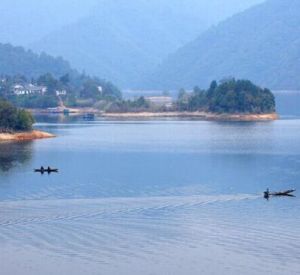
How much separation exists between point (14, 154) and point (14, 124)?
10841 millimetres

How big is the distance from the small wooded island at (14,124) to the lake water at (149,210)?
9.22 feet

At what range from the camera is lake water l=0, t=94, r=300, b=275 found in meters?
24.6

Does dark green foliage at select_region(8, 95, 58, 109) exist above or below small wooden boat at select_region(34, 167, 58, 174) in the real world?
above

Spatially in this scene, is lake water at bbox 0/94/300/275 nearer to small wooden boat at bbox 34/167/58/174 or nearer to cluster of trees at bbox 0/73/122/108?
small wooden boat at bbox 34/167/58/174

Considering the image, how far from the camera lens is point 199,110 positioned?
9781cm

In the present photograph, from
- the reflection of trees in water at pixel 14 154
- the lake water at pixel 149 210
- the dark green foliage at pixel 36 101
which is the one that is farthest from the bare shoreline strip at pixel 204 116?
the reflection of trees in water at pixel 14 154

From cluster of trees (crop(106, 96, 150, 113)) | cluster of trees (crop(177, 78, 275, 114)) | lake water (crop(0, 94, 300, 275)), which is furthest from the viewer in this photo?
cluster of trees (crop(106, 96, 150, 113))

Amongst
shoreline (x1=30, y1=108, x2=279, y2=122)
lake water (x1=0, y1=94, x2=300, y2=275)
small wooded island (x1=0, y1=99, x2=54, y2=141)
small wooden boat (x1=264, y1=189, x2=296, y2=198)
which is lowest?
shoreline (x1=30, y1=108, x2=279, y2=122)

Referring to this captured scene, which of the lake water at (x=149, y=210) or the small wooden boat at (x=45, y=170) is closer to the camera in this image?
the lake water at (x=149, y=210)

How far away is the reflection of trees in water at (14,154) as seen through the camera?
4652cm

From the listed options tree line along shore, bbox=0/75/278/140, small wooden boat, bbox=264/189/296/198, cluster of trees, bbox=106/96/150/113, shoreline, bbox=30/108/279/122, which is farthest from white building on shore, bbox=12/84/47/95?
small wooden boat, bbox=264/189/296/198

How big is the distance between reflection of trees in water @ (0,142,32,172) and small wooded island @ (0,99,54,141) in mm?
2113

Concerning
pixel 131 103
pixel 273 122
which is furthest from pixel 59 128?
pixel 131 103

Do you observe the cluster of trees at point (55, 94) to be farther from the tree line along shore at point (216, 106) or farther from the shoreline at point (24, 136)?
the shoreline at point (24, 136)
